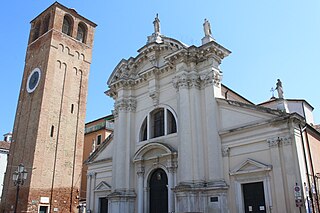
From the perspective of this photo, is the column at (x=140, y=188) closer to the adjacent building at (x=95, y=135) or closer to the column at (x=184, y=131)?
the column at (x=184, y=131)

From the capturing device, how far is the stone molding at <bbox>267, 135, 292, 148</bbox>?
13.1 m

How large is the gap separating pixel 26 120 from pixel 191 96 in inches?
674

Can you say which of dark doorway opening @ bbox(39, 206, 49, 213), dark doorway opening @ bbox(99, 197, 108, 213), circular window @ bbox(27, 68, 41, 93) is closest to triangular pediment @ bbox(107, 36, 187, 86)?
dark doorway opening @ bbox(99, 197, 108, 213)

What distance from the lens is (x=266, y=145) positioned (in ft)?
44.9

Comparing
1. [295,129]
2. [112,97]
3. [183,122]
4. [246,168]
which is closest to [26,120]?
[112,97]

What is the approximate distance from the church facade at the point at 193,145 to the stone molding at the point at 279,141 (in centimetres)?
4

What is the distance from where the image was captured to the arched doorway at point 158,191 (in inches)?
661

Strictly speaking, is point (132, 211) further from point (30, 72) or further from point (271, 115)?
point (30, 72)

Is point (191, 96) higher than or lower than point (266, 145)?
higher

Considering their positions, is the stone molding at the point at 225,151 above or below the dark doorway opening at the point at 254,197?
above

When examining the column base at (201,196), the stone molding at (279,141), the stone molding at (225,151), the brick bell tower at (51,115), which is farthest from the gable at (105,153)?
the stone molding at (279,141)

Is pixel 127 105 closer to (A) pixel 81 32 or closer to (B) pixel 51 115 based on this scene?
(B) pixel 51 115

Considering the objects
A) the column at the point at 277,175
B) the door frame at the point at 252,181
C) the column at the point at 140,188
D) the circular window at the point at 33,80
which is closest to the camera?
the column at the point at 277,175

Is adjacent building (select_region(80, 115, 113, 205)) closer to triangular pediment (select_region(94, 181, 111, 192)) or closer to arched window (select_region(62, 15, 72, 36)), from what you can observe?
arched window (select_region(62, 15, 72, 36))
